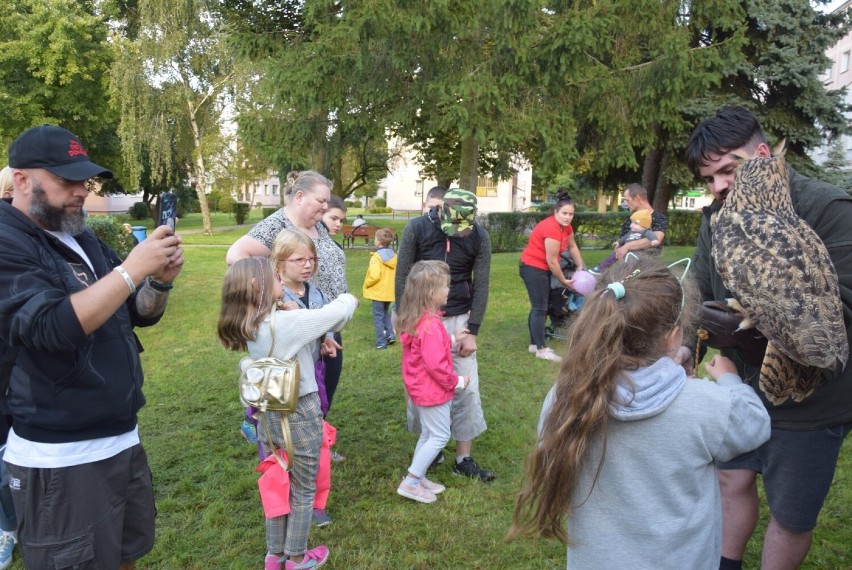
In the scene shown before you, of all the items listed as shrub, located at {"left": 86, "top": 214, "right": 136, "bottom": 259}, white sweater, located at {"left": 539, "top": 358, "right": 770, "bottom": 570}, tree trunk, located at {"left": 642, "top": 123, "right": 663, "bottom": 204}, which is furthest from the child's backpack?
tree trunk, located at {"left": 642, "top": 123, "right": 663, "bottom": 204}

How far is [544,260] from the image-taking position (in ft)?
23.2

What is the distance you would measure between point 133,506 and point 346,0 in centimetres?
1066

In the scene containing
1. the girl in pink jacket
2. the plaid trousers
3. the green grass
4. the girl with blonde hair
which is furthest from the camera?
the girl in pink jacket

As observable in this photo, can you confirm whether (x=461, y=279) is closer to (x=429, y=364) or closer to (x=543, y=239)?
(x=429, y=364)

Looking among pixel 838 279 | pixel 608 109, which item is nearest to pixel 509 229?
pixel 608 109

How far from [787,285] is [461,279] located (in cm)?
274

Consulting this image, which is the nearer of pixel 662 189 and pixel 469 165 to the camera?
pixel 469 165

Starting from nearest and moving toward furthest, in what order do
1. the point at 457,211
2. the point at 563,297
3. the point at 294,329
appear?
1. the point at 294,329
2. the point at 457,211
3. the point at 563,297

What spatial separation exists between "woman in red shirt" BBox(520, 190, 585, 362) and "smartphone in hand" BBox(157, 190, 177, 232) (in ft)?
16.5

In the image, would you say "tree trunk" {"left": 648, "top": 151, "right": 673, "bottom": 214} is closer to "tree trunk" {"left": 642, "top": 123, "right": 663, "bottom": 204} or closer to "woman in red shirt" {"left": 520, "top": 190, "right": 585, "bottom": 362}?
"tree trunk" {"left": 642, "top": 123, "right": 663, "bottom": 204}

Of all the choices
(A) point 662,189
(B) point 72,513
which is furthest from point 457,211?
(A) point 662,189

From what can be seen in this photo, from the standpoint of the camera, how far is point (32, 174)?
6.66ft

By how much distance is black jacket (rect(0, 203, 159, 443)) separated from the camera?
5.85 feet

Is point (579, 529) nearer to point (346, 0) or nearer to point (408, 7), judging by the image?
point (408, 7)
